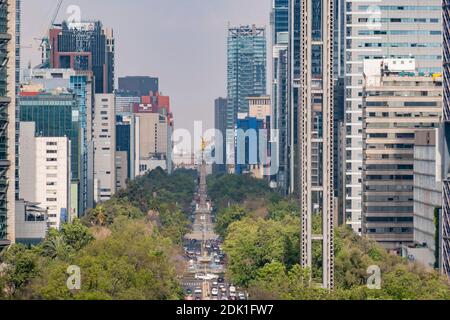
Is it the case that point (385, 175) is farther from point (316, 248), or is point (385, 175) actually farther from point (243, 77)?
point (243, 77)

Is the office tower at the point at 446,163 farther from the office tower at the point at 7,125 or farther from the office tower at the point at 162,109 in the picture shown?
the office tower at the point at 162,109

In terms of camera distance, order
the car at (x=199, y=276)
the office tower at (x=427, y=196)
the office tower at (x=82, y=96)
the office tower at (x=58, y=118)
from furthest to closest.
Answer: the office tower at (x=82, y=96)
the office tower at (x=58, y=118)
the car at (x=199, y=276)
the office tower at (x=427, y=196)

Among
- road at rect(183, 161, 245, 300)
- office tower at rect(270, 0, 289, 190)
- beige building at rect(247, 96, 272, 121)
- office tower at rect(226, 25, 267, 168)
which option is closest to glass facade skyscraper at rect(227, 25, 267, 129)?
office tower at rect(226, 25, 267, 168)

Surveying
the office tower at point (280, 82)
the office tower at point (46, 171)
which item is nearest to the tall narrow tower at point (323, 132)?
the office tower at point (46, 171)

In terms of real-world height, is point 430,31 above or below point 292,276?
above

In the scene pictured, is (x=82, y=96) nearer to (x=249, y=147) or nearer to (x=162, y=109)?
(x=249, y=147)
